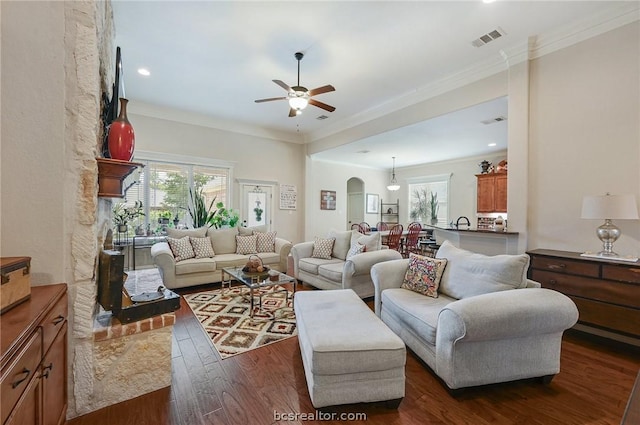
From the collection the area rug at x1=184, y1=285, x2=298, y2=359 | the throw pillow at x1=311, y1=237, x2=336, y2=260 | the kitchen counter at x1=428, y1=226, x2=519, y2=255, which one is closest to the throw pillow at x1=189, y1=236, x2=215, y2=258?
the area rug at x1=184, y1=285, x2=298, y2=359

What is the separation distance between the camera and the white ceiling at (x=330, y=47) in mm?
2566

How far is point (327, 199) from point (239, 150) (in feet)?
10.8

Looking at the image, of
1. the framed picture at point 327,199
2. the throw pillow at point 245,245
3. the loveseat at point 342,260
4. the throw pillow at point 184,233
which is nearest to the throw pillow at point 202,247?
the throw pillow at point 184,233

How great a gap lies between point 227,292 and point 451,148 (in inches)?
236

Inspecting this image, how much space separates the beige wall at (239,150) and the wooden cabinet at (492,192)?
14.9 feet

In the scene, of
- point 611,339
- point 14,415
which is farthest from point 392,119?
point 14,415

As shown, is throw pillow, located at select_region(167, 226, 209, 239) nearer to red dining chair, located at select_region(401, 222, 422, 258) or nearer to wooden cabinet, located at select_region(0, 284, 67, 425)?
wooden cabinet, located at select_region(0, 284, 67, 425)

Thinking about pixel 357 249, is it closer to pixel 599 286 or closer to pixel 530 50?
pixel 599 286

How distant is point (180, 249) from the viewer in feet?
13.8

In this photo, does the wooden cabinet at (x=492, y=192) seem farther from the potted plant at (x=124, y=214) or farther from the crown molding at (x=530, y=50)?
the potted plant at (x=124, y=214)

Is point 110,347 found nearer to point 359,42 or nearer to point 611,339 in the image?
point 359,42

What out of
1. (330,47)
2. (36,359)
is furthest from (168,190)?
(36,359)

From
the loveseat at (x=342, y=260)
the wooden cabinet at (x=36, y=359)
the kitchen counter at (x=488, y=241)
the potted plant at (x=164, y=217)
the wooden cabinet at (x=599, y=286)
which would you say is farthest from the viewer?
the potted plant at (x=164, y=217)

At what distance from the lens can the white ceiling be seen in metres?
2.57
